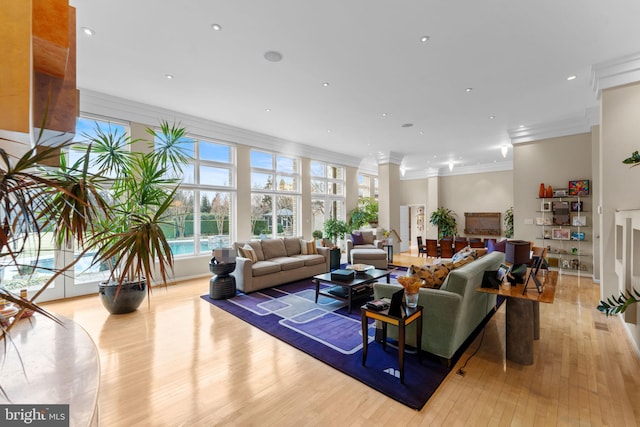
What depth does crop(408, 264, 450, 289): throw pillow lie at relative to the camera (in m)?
2.86

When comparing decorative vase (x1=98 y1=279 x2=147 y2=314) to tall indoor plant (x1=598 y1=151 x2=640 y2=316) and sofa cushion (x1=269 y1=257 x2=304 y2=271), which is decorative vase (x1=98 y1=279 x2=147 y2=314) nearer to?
sofa cushion (x1=269 y1=257 x2=304 y2=271)

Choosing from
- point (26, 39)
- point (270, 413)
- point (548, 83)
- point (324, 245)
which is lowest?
point (270, 413)

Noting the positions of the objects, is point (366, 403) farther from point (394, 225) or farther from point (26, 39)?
point (394, 225)

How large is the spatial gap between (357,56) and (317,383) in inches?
143

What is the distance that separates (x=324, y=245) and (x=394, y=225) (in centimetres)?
335

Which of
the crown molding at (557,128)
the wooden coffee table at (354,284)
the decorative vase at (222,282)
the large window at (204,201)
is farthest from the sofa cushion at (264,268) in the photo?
the crown molding at (557,128)

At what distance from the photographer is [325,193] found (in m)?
8.91

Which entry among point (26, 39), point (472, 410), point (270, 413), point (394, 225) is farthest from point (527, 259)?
point (394, 225)

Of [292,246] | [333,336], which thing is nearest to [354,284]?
[333,336]

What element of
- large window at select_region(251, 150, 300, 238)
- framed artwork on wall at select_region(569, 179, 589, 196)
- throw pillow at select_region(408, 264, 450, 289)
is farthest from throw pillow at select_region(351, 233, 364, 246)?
framed artwork on wall at select_region(569, 179, 589, 196)

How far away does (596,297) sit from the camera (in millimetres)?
4559

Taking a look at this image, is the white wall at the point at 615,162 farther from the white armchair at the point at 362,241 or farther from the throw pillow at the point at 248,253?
the throw pillow at the point at 248,253

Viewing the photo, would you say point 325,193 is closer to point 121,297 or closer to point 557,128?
point 557,128

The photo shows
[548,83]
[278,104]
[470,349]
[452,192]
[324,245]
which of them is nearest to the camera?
[470,349]
